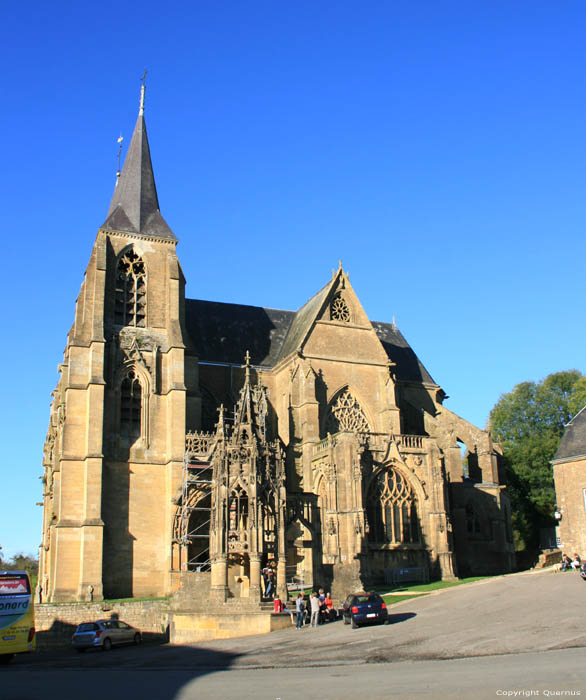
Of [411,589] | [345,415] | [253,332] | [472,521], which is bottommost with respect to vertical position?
[411,589]

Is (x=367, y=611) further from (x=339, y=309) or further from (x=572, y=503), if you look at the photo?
(x=339, y=309)

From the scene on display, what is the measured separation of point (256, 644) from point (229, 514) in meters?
8.45

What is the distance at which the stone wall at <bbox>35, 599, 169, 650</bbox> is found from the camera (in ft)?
105

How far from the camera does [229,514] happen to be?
32406 millimetres

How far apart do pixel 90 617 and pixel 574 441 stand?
1104 inches

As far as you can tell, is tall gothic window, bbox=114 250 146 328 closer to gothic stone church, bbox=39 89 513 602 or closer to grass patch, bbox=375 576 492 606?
gothic stone church, bbox=39 89 513 602

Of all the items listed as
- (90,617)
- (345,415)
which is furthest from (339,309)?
(90,617)

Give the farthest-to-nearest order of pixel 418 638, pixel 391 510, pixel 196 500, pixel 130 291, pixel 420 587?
pixel 130 291 < pixel 196 500 < pixel 391 510 < pixel 420 587 < pixel 418 638

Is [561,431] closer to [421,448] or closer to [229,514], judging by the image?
[421,448]

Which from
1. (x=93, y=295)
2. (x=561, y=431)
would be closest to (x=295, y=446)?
(x=93, y=295)

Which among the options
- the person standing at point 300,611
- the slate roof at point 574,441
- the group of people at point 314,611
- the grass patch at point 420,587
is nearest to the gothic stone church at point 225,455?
the grass patch at point 420,587

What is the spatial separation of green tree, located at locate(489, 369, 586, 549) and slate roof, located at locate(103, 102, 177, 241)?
29328 millimetres

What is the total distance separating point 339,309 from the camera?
48.1 meters

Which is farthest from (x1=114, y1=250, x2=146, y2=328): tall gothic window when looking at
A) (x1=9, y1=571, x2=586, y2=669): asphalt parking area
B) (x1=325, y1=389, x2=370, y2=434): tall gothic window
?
(x1=9, y1=571, x2=586, y2=669): asphalt parking area
